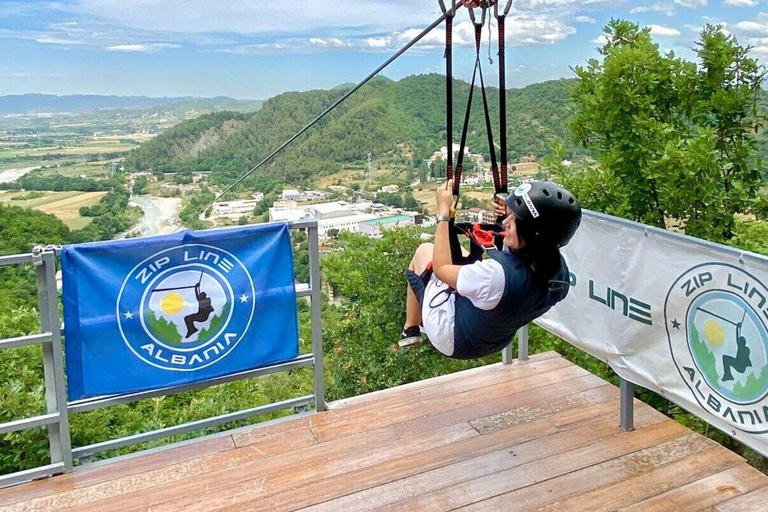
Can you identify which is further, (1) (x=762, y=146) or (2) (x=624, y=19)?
(2) (x=624, y=19)

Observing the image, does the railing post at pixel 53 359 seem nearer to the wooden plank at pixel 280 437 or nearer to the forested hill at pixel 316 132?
the wooden plank at pixel 280 437

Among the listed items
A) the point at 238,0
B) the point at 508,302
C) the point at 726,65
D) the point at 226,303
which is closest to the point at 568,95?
the point at 726,65

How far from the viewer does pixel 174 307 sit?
2.75 m

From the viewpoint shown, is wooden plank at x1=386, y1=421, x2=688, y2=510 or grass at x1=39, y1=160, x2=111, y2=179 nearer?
wooden plank at x1=386, y1=421, x2=688, y2=510

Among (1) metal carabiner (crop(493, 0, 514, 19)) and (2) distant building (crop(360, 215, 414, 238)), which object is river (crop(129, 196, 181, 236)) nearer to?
(2) distant building (crop(360, 215, 414, 238))

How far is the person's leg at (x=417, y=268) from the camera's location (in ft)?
8.57

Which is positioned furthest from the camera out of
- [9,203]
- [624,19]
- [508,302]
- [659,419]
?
[9,203]

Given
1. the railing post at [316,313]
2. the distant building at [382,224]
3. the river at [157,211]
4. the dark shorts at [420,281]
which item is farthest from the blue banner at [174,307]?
the distant building at [382,224]

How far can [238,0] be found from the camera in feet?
23.2

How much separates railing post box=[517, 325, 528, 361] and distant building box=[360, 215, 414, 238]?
1.24 metres

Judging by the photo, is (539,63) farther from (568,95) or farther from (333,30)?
(333,30)

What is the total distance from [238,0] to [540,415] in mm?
6029

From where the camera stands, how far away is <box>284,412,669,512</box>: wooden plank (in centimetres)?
247

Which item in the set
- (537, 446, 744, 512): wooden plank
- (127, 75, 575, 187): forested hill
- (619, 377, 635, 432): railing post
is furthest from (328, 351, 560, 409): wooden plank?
(127, 75, 575, 187): forested hill
